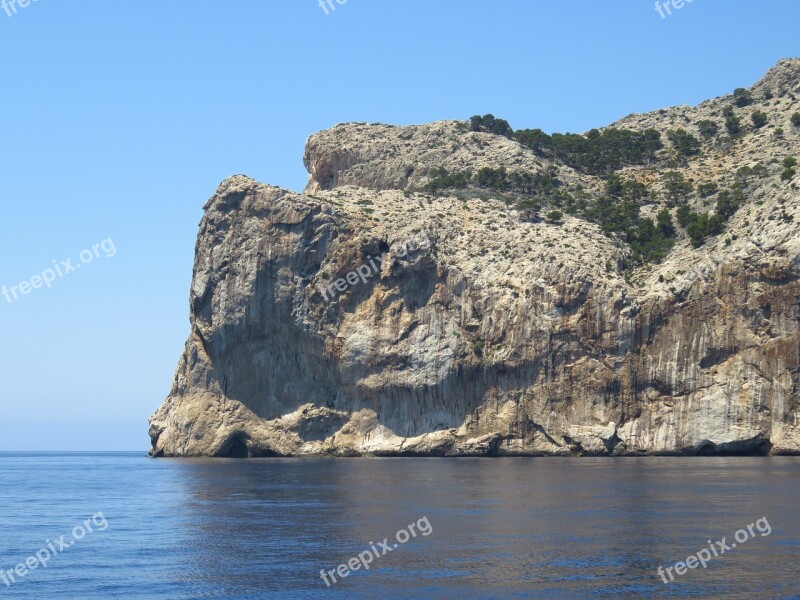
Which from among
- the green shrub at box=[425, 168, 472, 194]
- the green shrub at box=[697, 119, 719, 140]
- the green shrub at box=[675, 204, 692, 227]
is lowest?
the green shrub at box=[675, 204, 692, 227]

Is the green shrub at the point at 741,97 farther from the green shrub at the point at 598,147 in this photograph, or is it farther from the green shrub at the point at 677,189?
the green shrub at the point at 677,189

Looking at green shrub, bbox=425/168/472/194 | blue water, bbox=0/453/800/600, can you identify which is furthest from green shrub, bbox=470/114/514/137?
blue water, bbox=0/453/800/600

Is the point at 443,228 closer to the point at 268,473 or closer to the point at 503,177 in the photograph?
the point at 503,177

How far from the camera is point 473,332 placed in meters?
104

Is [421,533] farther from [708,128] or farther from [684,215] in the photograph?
[708,128]

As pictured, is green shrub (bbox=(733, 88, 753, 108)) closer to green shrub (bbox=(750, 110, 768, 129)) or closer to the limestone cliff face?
green shrub (bbox=(750, 110, 768, 129))

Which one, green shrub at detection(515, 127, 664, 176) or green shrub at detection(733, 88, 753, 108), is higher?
green shrub at detection(733, 88, 753, 108)

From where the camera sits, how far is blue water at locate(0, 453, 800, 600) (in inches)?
1417

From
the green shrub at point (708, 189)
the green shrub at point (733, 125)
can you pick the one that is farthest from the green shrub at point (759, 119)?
the green shrub at point (708, 189)

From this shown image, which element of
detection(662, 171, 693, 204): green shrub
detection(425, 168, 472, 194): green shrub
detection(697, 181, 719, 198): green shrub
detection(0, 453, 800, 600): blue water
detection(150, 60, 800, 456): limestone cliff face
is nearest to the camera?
detection(0, 453, 800, 600): blue water

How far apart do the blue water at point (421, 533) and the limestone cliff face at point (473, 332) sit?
54.0 ft

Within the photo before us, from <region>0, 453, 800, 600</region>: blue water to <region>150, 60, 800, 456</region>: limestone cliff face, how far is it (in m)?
16.5

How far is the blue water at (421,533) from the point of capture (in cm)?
3600

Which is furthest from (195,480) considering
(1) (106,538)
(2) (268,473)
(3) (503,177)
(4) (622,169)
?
(4) (622,169)
